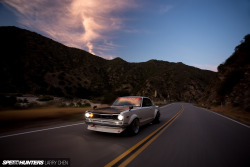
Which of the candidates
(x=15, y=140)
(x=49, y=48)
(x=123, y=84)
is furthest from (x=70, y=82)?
(x=15, y=140)

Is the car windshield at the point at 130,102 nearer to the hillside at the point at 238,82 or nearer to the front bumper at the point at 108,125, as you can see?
the front bumper at the point at 108,125

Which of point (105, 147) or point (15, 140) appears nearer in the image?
point (105, 147)

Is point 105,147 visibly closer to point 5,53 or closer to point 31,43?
point 5,53

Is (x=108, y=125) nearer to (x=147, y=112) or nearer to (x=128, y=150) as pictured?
(x=128, y=150)

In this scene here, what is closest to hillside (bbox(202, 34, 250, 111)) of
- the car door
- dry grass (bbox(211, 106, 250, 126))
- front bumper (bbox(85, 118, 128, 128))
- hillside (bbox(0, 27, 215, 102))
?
dry grass (bbox(211, 106, 250, 126))

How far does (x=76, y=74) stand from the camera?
54.4 meters

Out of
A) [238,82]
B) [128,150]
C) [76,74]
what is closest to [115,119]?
[128,150]

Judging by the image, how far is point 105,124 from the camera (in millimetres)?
5484

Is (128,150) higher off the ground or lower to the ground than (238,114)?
higher

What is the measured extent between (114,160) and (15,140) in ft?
11.5

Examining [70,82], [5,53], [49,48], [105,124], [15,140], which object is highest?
[49,48]

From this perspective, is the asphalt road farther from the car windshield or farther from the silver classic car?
the car windshield

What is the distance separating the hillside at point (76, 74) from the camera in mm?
41625

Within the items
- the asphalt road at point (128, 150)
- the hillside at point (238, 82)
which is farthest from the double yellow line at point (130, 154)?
the hillside at point (238, 82)
